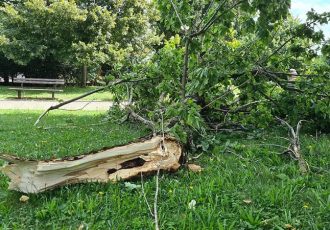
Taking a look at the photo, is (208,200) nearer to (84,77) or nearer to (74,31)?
(74,31)

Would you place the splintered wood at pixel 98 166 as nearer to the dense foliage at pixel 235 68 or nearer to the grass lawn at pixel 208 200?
the grass lawn at pixel 208 200

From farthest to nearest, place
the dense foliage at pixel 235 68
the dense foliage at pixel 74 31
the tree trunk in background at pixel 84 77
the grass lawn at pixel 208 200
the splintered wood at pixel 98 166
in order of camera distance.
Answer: the tree trunk in background at pixel 84 77, the dense foliage at pixel 74 31, the dense foliage at pixel 235 68, the splintered wood at pixel 98 166, the grass lawn at pixel 208 200

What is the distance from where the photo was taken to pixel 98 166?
371cm

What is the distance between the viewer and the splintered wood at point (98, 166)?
3373mm

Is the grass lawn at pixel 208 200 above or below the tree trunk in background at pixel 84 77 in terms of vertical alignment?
below

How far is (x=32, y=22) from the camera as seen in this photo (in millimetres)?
22203

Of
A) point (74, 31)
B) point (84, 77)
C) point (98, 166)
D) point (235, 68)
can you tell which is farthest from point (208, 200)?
point (84, 77)

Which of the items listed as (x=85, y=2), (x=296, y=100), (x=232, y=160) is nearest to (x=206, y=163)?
(x=232, y=160)

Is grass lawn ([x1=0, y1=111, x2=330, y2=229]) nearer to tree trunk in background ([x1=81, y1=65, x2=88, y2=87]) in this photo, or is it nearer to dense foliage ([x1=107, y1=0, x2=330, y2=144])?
dense foliage ([x1=107, y1=0, x2=330, y2=144])

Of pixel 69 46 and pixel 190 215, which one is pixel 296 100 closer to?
pixel 190 215

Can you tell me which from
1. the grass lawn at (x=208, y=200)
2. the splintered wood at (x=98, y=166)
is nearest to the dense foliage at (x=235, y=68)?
the splintered wood at (x=98, y=166)

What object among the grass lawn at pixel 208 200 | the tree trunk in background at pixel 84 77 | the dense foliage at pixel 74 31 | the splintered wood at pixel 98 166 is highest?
the dense foliage at pixel 74 31

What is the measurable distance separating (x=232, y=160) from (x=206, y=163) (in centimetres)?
31

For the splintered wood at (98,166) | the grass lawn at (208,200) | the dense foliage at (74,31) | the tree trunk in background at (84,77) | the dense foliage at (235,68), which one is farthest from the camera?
the tree trunk in background at (84,77)
